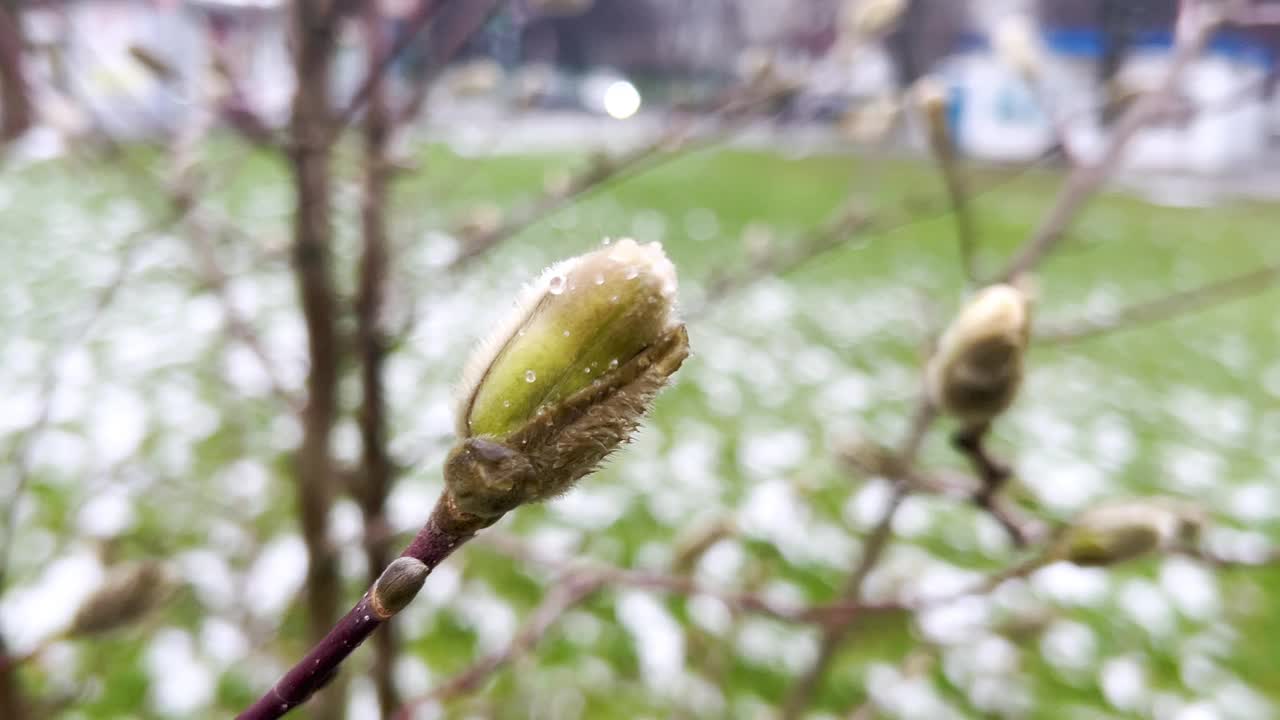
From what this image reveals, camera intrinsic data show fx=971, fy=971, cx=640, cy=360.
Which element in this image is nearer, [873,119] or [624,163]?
[624,163]

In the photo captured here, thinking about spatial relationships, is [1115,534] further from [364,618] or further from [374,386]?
[374,386]

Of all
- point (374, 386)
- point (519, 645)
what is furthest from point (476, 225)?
point (519, 645)

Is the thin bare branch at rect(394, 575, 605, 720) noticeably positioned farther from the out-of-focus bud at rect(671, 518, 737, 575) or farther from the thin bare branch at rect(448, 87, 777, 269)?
the thin bare branch at rect(448, 87, 777, 269)

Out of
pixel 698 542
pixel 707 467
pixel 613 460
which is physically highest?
pixel 613 460

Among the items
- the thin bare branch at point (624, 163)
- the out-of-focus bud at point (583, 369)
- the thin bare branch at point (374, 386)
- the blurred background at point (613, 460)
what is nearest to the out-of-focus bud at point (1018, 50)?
the blurred background at point (613, 460)

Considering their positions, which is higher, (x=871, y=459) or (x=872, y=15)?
(x=872, y=15)

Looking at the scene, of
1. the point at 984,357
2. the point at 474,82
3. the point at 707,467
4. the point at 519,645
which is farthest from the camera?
the point at 707,467

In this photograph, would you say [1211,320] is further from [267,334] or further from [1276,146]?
[1276,146]
